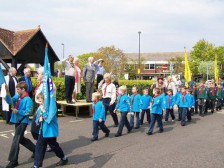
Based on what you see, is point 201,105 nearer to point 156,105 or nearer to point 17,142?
point 156,105

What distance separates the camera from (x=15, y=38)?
25938 millimetres

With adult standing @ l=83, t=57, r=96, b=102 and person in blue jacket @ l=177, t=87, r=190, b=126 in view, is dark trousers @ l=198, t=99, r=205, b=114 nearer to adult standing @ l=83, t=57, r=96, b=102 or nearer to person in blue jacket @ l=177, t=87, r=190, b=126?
person in blue jacket @ l=177, t=87, r=190, b=126

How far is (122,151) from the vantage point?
24.4 ft

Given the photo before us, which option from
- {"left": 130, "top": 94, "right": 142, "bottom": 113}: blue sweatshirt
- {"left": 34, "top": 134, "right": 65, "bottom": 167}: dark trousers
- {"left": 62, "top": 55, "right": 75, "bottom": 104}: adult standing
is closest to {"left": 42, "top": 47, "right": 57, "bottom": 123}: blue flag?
{"left": 34, "top": 134, "right": 65, "bottom": 167}: dark trousers

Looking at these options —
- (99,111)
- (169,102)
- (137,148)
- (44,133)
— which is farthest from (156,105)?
(44,133)

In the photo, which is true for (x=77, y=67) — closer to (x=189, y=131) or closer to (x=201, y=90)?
(x=189, y=131)

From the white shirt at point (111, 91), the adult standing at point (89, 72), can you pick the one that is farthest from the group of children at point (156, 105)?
the adult standing at point (89, 72)

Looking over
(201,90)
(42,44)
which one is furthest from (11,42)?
(201,90)

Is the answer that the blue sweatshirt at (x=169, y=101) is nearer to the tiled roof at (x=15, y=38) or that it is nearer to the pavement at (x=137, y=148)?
the pavement at (x=137, y=148)

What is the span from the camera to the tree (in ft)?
178

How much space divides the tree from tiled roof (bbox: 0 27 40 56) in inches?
1102

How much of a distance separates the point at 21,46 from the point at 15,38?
1.76 meters

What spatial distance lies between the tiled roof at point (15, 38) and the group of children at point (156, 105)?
564 inches

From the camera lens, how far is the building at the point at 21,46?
2414 centimetres
